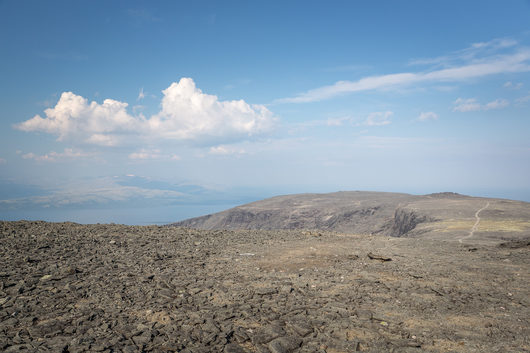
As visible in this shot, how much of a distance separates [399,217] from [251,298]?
38916 mm

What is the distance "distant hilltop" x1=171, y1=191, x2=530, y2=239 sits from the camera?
2253cm

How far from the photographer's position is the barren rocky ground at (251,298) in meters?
4.59

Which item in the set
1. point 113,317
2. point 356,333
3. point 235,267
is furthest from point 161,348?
point 235,267

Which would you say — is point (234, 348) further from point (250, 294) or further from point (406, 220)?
point (406, 220)

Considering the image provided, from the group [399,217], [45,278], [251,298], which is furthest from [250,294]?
[399,217]

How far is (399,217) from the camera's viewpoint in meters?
40.4

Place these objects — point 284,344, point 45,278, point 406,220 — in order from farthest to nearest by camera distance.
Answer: point 406,220, point 45,278, point 284,344

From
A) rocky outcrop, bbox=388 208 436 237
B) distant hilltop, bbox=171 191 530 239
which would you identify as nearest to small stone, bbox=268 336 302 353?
distant hilltop, bbox=171 191 530 239

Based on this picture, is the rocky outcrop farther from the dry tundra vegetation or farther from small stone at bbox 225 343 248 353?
small stone at bbox 225 343 248 353

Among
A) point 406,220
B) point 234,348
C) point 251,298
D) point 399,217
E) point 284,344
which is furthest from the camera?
point 399,217

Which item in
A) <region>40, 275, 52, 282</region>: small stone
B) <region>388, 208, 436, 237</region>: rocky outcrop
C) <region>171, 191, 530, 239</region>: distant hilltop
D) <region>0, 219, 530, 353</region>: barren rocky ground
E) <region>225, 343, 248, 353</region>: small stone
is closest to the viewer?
<region>225, 343, 248, 353</region>: small stone

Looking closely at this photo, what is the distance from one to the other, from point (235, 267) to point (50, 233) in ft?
25.9

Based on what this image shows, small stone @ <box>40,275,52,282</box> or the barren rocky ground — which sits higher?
small stone @ <box>40,275,52,282</box>

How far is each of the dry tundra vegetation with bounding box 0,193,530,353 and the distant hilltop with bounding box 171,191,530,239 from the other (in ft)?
39.0
